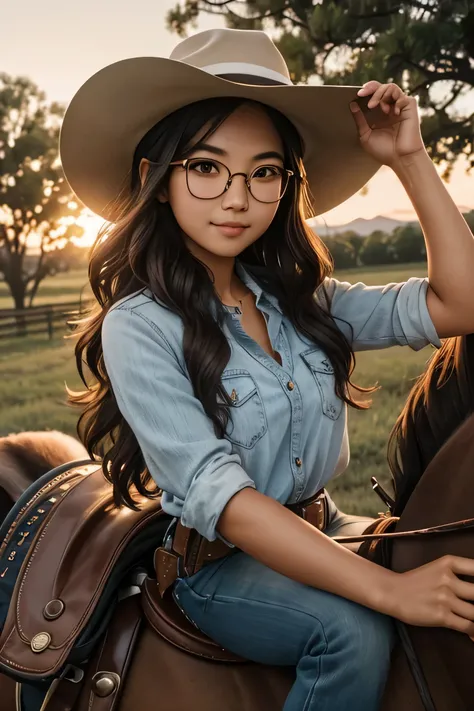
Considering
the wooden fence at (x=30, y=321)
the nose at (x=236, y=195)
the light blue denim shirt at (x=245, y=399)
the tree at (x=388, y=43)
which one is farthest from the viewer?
the wooden fence at (x=30, y=321)

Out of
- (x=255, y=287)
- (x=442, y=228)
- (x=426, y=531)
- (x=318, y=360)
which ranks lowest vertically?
(x=426, y=531)

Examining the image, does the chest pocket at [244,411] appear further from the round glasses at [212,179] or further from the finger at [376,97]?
the finger at [376,97]

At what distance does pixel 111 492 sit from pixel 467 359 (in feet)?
3.01

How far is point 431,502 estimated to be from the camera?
1.32 m

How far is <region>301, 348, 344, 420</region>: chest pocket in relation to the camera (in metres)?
1.51

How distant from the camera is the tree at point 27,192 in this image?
34.8ft

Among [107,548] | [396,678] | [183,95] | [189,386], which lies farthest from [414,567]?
[183,95]

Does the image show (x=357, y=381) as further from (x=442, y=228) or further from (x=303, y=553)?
(x=303, y=553)

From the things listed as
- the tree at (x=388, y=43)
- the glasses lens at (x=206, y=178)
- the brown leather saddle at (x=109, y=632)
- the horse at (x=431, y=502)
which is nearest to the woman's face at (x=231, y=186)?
the glasses lens at (x=206, y=178)

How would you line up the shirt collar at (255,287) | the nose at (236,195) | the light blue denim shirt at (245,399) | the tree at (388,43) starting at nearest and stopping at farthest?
the light blue denim shirt at (245,399) < the nose at (236,195) < the shirt collar at (255,287) < the tree at (388,43)

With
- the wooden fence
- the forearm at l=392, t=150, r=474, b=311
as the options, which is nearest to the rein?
the forearm at l=392, t=150, r=474, b=311

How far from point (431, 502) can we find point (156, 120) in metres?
0.94

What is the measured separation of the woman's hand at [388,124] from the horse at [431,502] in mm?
402

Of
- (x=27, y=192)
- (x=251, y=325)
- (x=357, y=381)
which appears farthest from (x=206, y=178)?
(x=27, y=192)
